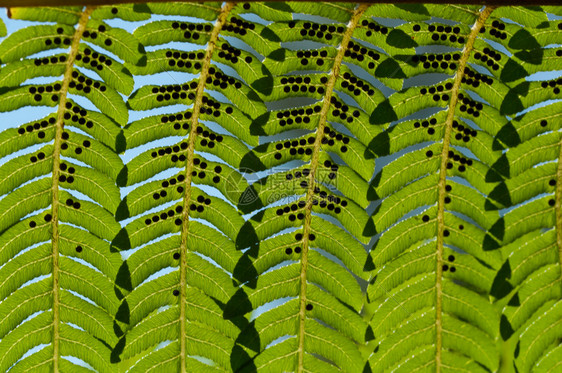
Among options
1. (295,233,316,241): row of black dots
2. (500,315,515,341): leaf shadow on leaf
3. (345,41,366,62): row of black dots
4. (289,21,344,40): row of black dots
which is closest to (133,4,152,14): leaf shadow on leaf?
(289,21,344,40): row of black dots

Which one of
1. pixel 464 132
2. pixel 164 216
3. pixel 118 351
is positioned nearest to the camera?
pixel 118 351

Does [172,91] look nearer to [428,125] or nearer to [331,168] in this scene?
[331,168]

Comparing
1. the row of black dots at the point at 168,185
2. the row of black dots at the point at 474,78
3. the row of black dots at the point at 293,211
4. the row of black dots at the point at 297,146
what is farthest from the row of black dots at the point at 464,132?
the row of black dots at the point at 168,185

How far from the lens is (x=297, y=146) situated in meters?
2.69

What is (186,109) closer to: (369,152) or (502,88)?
(369,152)

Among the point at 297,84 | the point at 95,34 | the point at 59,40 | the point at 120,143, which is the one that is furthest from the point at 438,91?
the point at 59,40

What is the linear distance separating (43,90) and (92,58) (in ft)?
0.95

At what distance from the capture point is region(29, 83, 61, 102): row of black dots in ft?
8.24

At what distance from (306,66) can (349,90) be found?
0.26 meters

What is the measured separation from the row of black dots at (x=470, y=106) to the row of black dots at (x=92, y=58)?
6.15ft

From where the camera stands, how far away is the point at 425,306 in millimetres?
2584

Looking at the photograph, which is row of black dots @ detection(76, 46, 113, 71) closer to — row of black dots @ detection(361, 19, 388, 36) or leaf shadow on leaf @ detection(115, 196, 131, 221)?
leaf shadow on leaf @ detection(115, 196, 131, 221)

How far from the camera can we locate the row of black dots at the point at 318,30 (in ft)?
A: 8.67

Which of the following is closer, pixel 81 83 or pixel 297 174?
pixel 81 83
